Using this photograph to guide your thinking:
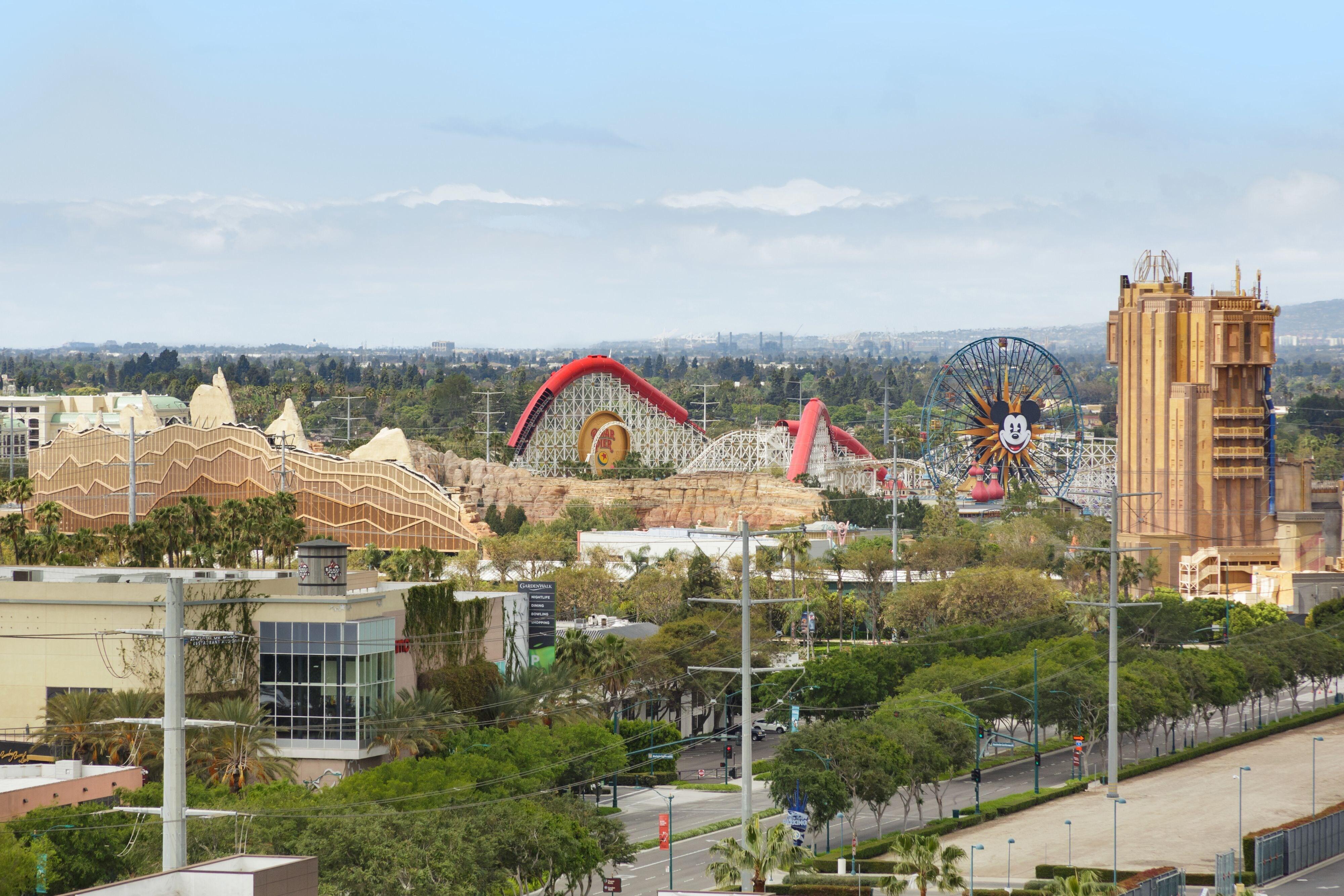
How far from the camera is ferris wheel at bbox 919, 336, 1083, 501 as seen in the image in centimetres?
15962

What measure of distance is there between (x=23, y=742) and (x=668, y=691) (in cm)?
3046

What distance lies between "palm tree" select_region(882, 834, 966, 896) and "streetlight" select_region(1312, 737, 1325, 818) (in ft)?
57.7

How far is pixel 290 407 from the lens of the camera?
16725 cm

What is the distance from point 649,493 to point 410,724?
107 meters

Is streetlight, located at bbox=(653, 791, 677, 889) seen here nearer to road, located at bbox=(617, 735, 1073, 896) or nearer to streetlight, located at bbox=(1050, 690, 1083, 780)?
road, located at bbox=(617, 735, 1073, 896)

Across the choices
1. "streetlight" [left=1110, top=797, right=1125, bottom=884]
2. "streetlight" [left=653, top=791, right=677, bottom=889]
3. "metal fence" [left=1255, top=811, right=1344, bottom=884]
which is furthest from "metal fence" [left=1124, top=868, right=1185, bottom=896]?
"streetlight" [left=653, top=791, right=677, bottom=889]

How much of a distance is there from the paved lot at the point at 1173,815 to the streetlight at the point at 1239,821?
0.17m

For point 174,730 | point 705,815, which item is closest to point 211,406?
point 705,815

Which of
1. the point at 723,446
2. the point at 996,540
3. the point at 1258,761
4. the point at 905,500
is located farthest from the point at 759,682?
the point at 723,446

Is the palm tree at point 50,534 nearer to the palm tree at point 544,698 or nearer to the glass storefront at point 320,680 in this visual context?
the palm tree at point 544,698

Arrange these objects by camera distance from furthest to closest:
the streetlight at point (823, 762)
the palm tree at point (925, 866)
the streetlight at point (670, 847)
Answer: the streetlight at point (823, 762) → the streetlight at point (670, 847) → the palm tree at point (925, 866)

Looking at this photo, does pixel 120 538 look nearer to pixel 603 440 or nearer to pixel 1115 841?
pixel 1115 841

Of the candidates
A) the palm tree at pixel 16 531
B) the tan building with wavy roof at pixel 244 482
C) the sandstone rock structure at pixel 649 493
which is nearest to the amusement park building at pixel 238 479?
the tan building with wavy roof at pixel 244 482

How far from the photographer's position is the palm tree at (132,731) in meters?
59.1
